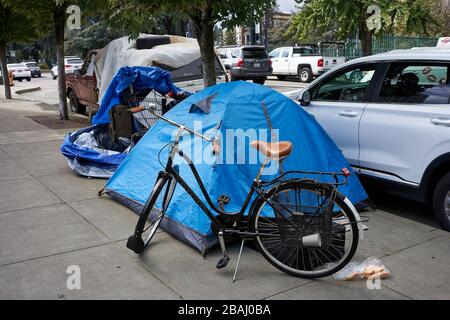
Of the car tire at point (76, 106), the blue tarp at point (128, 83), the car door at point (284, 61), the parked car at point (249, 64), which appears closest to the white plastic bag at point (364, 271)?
the blue tarp at point (128, 83)

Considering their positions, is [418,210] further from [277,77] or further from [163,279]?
[277,77]

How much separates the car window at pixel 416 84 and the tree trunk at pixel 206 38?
289 cm

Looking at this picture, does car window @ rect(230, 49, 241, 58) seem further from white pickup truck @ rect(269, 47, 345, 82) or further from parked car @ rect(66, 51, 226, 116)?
Result: parked car @ rect(66, 51, 226, 116)

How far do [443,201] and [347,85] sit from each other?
6.40 feet

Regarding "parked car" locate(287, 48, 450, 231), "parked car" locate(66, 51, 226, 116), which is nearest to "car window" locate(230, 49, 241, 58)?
"parked car" locate(66, 51, 226, 116)

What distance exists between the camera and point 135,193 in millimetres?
5516

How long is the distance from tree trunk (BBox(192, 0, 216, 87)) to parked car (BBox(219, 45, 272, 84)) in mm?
15077

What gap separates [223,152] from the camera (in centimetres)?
471

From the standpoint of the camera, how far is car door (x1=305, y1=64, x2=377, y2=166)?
5801mm

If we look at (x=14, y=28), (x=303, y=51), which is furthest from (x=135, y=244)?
(x=303, y=51)

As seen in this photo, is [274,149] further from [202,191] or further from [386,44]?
[386,44]

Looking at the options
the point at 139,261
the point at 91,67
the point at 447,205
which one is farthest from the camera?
the point at 91,67

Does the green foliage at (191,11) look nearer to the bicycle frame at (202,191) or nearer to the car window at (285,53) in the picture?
the bicycle frame at (202,191)

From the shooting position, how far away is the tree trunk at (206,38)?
287 inches
